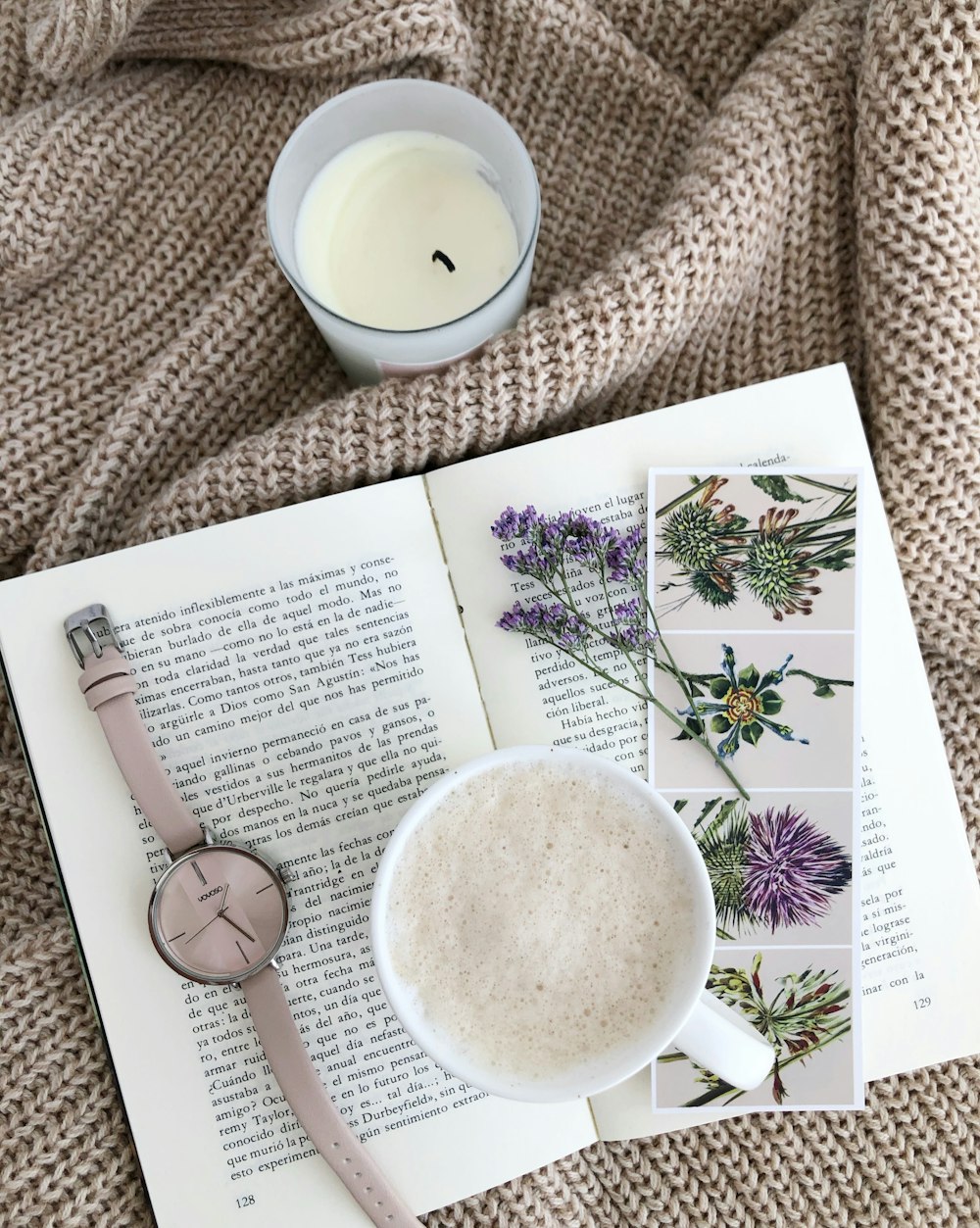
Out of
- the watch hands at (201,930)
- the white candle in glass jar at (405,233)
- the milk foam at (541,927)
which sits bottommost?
the milk foam at (541,927)

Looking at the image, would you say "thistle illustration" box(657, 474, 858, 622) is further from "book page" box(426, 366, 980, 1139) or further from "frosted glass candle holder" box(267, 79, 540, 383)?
"frosted glass candle holder" box(267, 79, 540, 383)

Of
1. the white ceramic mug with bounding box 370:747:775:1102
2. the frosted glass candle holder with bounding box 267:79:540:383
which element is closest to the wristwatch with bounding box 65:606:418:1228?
the white ceramic mug with bounding box 370:747:775:1102

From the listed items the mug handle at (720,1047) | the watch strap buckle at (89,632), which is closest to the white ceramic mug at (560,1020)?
the mug handle at (720,1047)

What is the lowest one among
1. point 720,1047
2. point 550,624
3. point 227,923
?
point 720,1047

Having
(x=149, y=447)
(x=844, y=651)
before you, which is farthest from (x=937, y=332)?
(x=149, y=447)

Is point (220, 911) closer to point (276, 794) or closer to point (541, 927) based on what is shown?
point (276, 794)

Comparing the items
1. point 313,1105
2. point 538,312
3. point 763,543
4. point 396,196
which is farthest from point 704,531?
point 313,1105

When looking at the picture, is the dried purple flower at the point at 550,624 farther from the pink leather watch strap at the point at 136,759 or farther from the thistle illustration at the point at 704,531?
the pink leather watch strap at the point at 136,759
